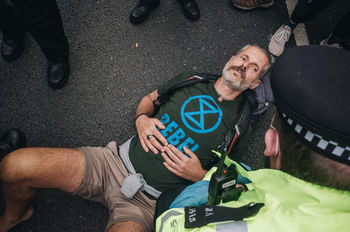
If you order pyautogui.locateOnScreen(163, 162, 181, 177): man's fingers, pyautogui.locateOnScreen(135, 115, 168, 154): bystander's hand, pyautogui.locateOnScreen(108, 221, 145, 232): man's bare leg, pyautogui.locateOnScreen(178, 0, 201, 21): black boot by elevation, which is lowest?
pyautogui.locateOnScreen(108, 221, 145, 232): man's bare leg

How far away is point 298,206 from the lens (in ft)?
2.93

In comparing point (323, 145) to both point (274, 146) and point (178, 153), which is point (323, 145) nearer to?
point (274, 146)

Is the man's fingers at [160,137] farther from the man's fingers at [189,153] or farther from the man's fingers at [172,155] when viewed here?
the man's fingers at [189,153]

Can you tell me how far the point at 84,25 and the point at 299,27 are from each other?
2646 millimetres

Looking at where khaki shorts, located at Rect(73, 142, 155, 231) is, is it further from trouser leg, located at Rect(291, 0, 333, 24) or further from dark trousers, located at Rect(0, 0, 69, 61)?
trouser leg, located at Rect(291, 0, 333, 24)

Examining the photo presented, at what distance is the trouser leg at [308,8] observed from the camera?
2.54 meters

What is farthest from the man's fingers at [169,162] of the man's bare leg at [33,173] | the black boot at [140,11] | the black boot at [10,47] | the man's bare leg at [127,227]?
the black boot at [10,47]

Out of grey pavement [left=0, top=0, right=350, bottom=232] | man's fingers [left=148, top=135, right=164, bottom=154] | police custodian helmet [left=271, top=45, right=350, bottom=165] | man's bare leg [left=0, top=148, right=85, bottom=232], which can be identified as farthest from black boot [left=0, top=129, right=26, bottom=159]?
police custodian helmet [left=271, top=45, right=350, bottom=165]

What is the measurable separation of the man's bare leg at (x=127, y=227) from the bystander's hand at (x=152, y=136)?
0.52 m

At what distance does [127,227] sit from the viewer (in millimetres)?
1693

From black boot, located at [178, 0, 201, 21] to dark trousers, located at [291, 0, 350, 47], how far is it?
1.09 m

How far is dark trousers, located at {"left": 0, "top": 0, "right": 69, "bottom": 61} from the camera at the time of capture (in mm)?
1953

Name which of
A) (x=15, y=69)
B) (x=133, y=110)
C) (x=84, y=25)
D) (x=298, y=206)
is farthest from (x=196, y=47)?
(x=298, y=206)

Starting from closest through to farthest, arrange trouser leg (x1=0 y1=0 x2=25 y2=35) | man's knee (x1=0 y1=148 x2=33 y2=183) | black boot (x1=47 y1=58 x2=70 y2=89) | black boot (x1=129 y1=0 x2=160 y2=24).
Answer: man's knee (x1=0 y1=148 x2=33 y2=183) < trouser leg (x1=0 y1=0 x2=25 y2=35) < black boot (x1=47 y1=58 x2=70 y2=89) < black boot (x1=129 y1=0 x2=160 y2=24)
